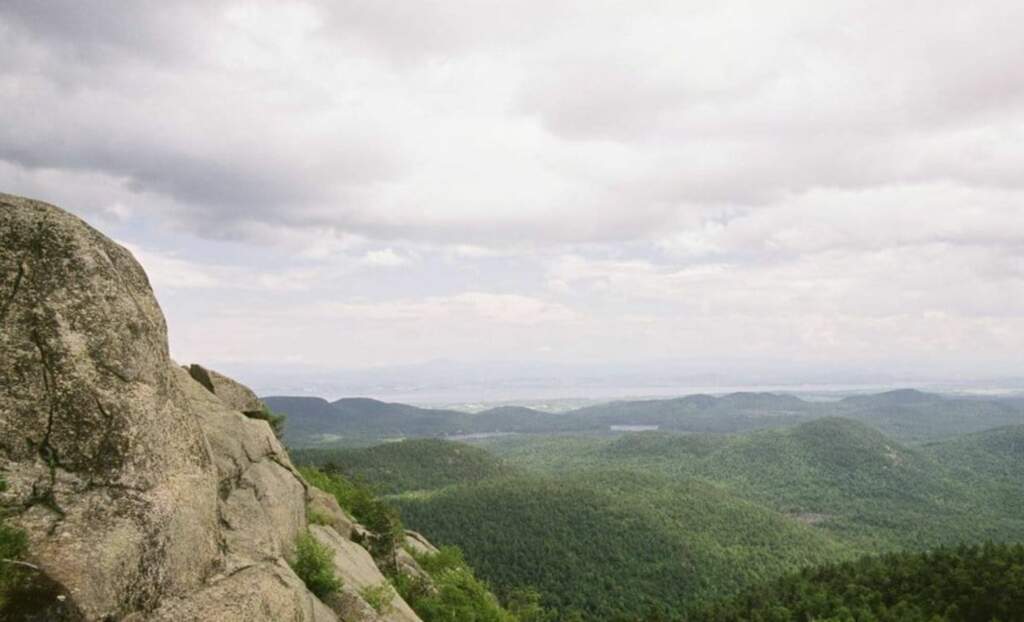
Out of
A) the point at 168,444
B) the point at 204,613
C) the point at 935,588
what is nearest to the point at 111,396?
the point at 168,444

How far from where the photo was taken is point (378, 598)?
85.8 ft

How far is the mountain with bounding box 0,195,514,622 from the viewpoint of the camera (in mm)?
13383

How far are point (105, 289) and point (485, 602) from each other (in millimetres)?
38522

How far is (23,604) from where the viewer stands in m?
12.1

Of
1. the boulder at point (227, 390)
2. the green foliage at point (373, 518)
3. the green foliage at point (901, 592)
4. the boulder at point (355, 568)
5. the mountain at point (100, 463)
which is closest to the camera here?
the mountain at point (100, 463)

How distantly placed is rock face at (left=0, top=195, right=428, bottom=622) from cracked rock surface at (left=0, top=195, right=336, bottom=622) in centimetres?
3

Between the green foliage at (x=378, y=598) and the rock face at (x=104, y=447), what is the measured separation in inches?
275

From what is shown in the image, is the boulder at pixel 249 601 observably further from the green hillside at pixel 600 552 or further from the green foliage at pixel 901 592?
the green hillside at pixel 600 552

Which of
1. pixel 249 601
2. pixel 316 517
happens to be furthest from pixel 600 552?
pixel 249 601

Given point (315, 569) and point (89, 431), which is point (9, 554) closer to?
point (89, 431)

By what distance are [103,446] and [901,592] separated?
13090 cm

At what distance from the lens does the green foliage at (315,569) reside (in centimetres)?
2288

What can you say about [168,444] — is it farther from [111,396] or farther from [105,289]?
[105,289]

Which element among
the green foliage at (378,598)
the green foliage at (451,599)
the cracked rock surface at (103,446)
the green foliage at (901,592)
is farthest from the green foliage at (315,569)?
the green foliage at (901,592)
